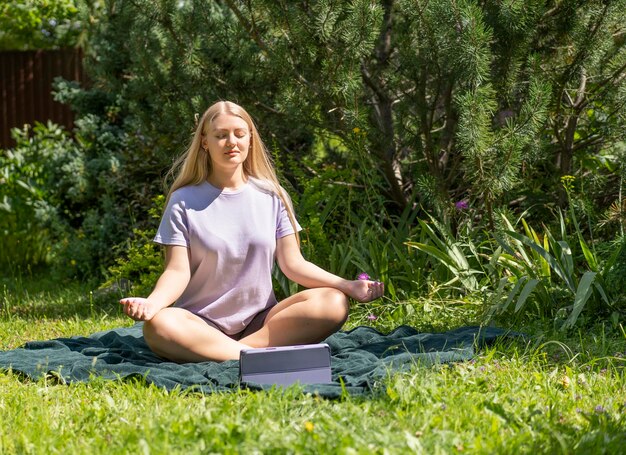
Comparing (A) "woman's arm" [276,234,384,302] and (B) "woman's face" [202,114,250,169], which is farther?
(B) "woman's face" [202,114,250,169]

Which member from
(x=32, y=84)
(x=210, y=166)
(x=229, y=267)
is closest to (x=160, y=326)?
(x=229, y=267)

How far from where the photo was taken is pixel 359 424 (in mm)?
2570

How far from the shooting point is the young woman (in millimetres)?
3656

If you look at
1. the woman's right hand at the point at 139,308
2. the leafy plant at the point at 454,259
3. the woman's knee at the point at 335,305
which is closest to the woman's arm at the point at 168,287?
the woman's right hand at the point at 139,308

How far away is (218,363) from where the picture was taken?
11.8ft

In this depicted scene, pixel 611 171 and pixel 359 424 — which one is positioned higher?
pixel 611 171

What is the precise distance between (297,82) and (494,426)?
9.09ft

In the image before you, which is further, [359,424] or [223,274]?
[223,274]

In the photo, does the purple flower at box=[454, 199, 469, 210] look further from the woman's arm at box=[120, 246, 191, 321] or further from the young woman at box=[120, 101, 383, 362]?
the woman's arm at box=[120, 246, 191, 321]

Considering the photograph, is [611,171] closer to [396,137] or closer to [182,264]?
[396,137]

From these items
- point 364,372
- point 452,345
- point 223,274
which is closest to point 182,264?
point 223,274

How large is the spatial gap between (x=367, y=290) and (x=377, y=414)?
98 cm

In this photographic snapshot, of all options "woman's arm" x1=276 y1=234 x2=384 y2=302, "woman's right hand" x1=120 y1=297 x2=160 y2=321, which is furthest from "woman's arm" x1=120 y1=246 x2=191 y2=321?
"woman's arm" x1=276 y1=234 x2=384 y2=302

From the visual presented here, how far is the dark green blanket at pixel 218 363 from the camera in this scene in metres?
3.24
